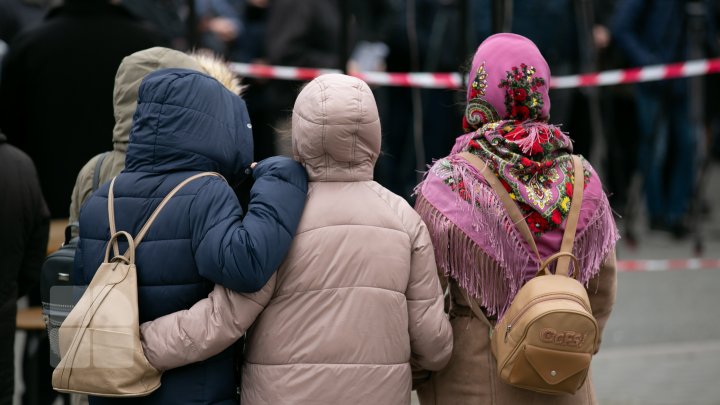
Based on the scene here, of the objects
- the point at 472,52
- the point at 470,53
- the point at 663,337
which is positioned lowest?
the point at 663,337

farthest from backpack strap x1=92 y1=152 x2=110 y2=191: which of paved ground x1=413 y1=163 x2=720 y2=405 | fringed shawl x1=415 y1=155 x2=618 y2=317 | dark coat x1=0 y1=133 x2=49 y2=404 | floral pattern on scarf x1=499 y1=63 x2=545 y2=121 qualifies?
paved ground x1=413 y1=163 x2=720 y2=405

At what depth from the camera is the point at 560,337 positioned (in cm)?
351

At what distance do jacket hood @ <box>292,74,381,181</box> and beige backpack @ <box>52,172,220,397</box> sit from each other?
0.61 m

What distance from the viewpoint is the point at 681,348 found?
280 inches

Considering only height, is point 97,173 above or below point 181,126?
below

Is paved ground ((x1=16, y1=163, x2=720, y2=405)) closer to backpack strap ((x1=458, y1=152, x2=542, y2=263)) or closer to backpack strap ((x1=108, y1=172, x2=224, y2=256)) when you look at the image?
backpack strap ((x1=458, y1=152, x2=542, y2=263))

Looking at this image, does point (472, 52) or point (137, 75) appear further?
point (472, 52)

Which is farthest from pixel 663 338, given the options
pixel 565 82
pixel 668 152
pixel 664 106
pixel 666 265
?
pixel 668 152

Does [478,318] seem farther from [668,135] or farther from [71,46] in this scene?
[668,135]

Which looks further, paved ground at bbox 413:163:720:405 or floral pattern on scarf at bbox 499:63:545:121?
paved ground at bbox 413:163:720:405

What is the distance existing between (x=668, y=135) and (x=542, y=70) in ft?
21.7

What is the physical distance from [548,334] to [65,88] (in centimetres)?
290

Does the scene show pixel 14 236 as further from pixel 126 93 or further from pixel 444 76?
pixel 444 76

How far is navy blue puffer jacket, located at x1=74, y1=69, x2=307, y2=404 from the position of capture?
3.46m
